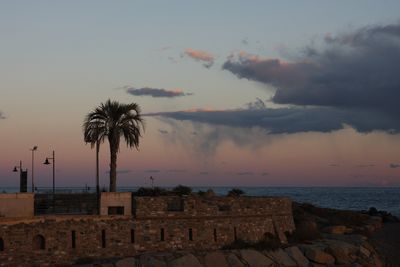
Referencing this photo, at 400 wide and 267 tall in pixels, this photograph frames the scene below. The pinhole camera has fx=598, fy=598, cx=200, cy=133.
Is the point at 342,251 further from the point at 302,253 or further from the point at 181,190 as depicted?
the point at 181,190

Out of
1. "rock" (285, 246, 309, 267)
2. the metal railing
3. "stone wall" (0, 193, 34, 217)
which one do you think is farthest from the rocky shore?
the metal railing

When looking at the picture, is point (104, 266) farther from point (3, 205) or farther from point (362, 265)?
point (362, 265)

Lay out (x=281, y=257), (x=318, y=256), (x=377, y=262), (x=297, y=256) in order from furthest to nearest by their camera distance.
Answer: (x=377, y=262)
(x=318, y=256)
(x=297, y=256)
(x=281, y=257)

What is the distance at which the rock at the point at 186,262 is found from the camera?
32281 millimetres

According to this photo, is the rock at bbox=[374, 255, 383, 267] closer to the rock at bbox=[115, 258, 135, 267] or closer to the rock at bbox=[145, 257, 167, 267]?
the rock at bbox=[145, 257, 167, 267]

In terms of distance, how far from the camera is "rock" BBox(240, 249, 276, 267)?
34000 millimetres

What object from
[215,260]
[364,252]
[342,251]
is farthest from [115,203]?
[364,252]

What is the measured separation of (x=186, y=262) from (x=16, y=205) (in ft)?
32.4

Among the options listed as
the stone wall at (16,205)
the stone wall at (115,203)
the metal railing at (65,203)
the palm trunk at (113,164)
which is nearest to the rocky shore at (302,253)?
the stone wall at (115,203)

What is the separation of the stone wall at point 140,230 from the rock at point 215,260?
1.36m

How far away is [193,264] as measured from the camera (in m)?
32.7

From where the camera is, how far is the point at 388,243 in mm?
49750

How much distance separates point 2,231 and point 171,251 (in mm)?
9267

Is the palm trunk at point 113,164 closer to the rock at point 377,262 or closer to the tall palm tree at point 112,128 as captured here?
the tall palm tree at point 112,128
